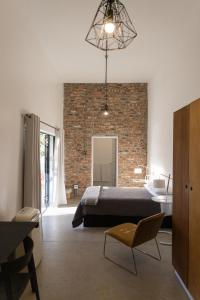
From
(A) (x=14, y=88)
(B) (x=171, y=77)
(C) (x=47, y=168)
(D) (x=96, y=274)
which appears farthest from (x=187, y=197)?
(C) (x=47, y=168)

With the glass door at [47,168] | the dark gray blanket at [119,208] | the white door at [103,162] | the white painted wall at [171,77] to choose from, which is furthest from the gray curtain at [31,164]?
the white door at [103,162]

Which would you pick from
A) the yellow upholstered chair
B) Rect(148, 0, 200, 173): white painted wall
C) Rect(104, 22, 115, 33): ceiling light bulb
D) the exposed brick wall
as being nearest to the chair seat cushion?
the yellow upholstered chair

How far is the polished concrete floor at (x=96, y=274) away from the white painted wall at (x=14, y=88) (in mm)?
891

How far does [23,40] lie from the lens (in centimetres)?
394

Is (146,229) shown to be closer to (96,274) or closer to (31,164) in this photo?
(96,274)

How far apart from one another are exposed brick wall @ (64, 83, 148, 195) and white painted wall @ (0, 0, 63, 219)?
10.1 feet

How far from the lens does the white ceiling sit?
12.2 feet

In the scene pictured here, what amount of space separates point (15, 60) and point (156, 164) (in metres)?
4.28

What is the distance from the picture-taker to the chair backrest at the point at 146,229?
3.09 m

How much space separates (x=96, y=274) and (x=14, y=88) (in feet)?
8.65

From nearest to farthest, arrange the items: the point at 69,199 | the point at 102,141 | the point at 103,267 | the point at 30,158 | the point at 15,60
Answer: the point at 103,267, the point at 15,60, the point at 30,158, the point at 69,199, the point at 102,141

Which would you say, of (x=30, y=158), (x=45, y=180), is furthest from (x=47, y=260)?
(x=45, y=180)

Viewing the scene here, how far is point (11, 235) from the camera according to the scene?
7.18 feet

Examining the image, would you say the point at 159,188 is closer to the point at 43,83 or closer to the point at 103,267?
the point at 103,267
